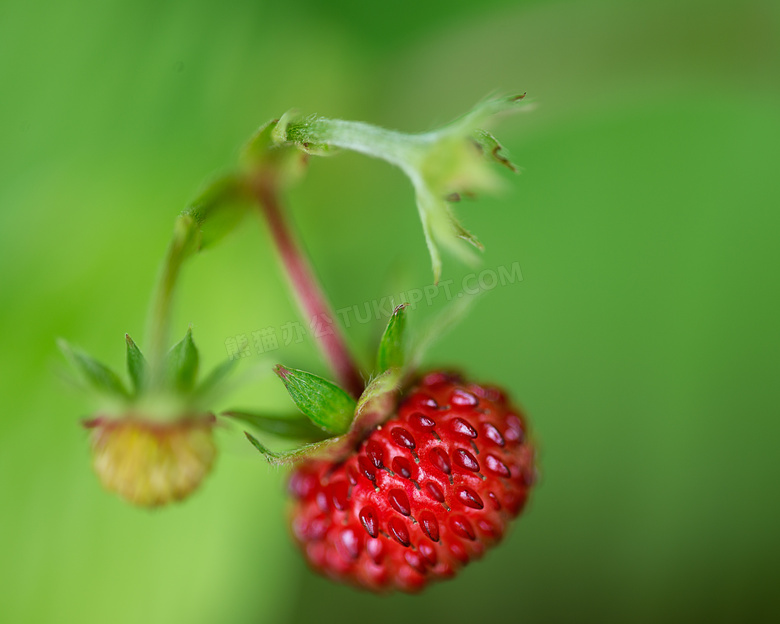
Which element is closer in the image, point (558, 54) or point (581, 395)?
point (558, 54)

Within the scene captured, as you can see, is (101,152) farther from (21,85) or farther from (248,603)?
(248,603)

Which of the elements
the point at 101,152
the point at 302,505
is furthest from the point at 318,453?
the point at 101,152

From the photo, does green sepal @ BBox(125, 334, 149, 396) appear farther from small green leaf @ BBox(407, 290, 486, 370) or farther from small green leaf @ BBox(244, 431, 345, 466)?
small green leaf @ BBox(407, 290, 486, 370)

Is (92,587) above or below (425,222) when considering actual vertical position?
below

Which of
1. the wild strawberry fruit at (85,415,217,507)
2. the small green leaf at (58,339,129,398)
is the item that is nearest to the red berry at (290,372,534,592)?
the wild strawberry fruit at (85,415,217,507)

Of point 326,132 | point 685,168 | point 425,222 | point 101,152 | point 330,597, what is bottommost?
point 330,597

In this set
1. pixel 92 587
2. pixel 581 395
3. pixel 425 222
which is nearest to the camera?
pixel 425 222

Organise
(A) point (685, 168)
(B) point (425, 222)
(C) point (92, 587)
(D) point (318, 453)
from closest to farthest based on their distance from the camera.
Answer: (B) point (425, 222) < (D) point (318, 453) < (C) point (92, 587) < (A) point (685, 168)

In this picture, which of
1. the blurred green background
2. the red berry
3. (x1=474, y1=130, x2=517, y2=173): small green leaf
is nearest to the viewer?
(x1=474, y1=130, x2=517, y2=173): small green leaf
